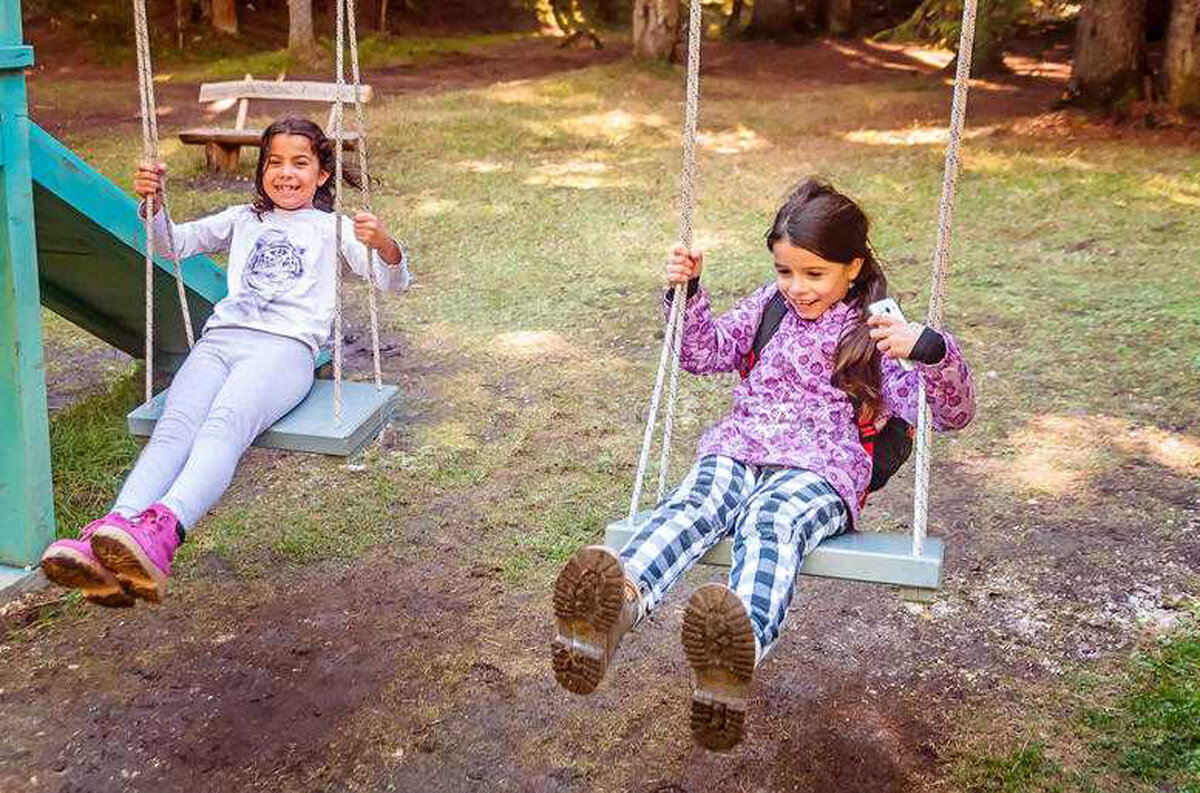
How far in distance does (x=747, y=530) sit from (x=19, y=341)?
221 centimetres

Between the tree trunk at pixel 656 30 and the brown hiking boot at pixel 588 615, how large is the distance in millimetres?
13398

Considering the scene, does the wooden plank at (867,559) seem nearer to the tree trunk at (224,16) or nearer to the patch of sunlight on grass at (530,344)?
the patch of sunlight on grass at (530,344)

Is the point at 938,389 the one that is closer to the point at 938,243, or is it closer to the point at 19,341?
the point at 938,243

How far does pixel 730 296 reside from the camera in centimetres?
712

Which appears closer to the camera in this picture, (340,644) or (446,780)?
(446,780)

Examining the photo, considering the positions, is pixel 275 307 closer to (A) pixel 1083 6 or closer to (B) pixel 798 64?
(A) pixel 1083 6

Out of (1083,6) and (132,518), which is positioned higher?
(1083,6)

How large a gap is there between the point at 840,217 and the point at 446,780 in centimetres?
162

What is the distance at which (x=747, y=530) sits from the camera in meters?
2.91

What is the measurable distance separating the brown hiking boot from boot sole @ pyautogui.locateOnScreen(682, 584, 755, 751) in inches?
5.8

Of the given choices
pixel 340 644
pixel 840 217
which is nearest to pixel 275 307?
pixel 340 644

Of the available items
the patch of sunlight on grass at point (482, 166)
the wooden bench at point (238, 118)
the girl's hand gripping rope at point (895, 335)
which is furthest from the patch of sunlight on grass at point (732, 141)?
the girl's hand gripping rope at point (895, 335)

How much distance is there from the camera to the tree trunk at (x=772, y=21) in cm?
1928

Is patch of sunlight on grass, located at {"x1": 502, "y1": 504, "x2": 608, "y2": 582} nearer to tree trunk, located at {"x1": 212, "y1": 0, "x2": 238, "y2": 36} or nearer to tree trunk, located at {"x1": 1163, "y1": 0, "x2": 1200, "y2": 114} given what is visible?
tree trunk, located at {"x1": 1163, "y1": 0, "x2": 1200, "y2": 114}
